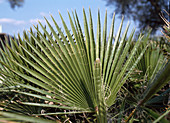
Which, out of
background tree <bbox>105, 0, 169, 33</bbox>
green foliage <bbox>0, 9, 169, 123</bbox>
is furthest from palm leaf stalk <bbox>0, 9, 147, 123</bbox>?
background tree <bbox>105, 0, 169, 33</bbox>

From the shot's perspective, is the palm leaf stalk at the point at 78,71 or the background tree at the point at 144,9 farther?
the background tree at the point at 144,9

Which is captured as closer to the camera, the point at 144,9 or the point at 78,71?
the point at 78,71

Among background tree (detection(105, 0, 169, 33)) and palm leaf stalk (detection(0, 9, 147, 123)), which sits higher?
background tree (detection(105, 0, 169, 33))

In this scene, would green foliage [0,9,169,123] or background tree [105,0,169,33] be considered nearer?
green foliage [0,9,169,123]

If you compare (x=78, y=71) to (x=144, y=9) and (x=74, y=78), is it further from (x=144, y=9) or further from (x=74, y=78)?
(x=144, y=9)

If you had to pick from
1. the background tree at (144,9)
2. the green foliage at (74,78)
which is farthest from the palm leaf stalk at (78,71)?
the background tree at (144,9)

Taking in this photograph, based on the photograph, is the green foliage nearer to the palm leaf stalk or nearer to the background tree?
the palm leaf stalk

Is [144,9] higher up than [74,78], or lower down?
higher up

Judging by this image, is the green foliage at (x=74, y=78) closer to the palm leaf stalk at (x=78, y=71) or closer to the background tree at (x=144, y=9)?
the palm leaf stalk at (x=78, y=71)

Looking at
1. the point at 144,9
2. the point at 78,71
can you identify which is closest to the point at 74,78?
the point at 78,71
